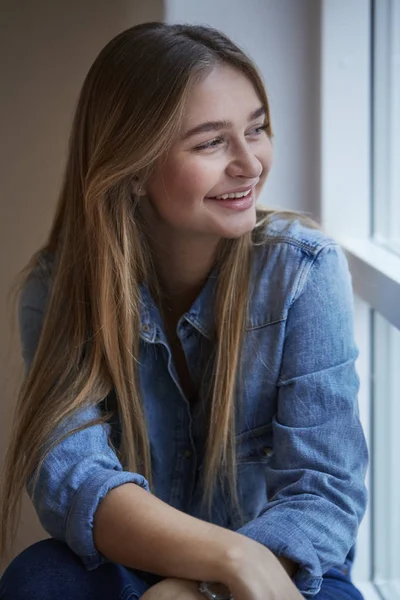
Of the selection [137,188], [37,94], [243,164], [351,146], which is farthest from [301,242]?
[37,94]

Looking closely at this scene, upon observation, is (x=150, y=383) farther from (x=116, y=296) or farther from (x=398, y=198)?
(x=398, y=198)

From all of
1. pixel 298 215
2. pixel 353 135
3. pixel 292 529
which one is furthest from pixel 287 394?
pixel 353 135

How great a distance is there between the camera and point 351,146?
5.16 feet

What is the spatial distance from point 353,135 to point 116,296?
0.59m

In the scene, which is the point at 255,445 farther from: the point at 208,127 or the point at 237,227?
the point at 208,127

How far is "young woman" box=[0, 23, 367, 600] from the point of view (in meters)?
1.11

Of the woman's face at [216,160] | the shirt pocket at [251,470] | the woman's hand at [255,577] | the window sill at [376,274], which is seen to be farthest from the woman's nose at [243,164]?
the woman's hand at [255,577]

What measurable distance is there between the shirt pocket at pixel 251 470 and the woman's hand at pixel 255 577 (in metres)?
0.30

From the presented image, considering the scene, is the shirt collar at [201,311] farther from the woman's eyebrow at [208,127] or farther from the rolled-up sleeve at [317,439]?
the woman's eyebrow at [208,127]

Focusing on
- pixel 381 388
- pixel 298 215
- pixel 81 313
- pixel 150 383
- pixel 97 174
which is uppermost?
pixel 97 174

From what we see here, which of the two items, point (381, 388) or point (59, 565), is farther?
point (381, 388)

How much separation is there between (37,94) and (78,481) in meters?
0.85

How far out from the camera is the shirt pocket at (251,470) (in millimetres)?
1340

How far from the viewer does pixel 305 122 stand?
62.4 inches
